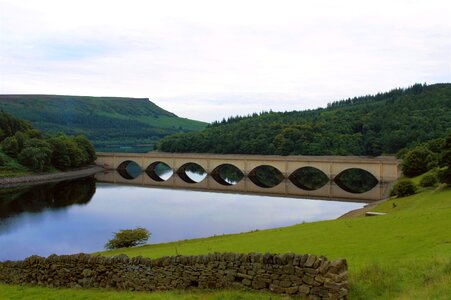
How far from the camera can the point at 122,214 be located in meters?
58.0

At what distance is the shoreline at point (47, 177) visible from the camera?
84562mm

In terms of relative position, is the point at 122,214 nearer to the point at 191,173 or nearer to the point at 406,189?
the point at 406,189

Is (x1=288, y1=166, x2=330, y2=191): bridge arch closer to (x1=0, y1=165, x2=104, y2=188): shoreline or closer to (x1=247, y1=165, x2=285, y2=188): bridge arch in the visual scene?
(x1=247, y1=165, x2=285, y2=188): bridge arch

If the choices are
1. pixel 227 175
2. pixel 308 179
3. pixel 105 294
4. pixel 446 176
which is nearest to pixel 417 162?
pixel 446 176

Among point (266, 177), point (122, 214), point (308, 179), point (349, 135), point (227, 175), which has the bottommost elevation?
point (227, 175)

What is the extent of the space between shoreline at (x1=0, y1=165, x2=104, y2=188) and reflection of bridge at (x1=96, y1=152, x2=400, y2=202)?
376 cm

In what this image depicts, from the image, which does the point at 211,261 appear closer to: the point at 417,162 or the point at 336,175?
the point at 417,162

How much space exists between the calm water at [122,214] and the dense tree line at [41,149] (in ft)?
44.5

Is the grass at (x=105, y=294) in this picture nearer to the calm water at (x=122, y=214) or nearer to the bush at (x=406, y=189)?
the calm water at (x=122, y=214)

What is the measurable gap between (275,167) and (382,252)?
241ft

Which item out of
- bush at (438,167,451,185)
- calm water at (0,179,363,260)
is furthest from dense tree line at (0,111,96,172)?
bush at (438,167,451,185)

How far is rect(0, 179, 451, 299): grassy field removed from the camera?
38.7 ft

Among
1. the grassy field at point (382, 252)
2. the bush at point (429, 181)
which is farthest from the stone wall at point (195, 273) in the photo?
the bush at point (429, 181)

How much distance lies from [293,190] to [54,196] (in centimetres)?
3776
